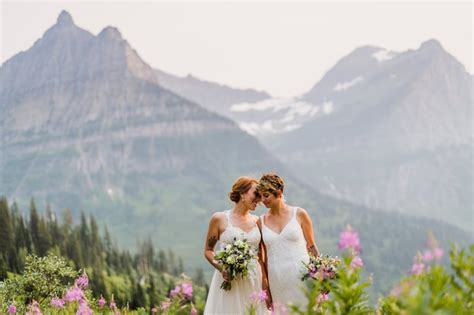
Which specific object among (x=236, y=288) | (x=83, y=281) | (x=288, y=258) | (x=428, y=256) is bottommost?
(x=236, y=288)

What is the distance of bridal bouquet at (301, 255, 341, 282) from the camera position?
35.5 ft

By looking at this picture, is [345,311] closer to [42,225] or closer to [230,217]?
[230,217]

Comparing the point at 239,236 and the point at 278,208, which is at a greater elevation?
the point at 278,208

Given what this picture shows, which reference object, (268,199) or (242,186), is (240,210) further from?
(268,199)

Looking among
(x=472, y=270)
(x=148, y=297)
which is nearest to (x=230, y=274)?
(x=472, y=270)

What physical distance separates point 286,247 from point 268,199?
105 cm

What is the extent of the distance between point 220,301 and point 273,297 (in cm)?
109

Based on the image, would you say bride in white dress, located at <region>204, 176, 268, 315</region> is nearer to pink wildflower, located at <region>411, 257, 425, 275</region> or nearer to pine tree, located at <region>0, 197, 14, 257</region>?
pink wildflower, located at <region>411, 257, 425, 275</region>

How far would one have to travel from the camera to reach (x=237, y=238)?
12422mm

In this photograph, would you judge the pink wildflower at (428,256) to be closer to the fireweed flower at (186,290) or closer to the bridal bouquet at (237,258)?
the bridal bouquet at (237,258)

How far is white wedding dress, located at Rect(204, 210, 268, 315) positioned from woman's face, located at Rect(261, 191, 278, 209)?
73 centimetres

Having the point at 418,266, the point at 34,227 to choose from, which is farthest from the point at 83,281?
the point at 34,227

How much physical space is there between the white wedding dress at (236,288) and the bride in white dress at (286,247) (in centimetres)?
29

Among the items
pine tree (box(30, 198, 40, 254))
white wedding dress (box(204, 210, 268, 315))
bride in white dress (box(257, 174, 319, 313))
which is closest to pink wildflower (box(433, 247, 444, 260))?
bride in white dress (box(257, 174, 319, 313))
